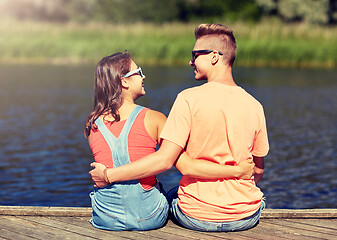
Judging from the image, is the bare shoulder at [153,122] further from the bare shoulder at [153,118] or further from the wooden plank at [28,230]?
the wooden plank at [28,230]

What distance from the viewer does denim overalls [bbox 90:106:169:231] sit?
358 centimetres

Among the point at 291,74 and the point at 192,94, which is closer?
the point at 192,94

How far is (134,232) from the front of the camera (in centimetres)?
376

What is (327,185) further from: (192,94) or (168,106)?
(168,106)

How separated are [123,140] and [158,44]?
87.5 feet

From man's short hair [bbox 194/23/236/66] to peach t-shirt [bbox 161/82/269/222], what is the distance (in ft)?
0.67

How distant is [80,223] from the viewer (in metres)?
4.00

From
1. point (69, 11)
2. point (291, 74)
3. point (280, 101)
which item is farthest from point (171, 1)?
point (280, 101)

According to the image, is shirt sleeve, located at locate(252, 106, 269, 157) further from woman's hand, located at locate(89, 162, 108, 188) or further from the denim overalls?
woman's hand, located at locate(89, 162, 108, 188)

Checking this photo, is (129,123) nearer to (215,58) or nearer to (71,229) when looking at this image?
(215,58)

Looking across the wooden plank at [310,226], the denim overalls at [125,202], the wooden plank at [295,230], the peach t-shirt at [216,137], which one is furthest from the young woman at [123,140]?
the wooden plank at [310,226]

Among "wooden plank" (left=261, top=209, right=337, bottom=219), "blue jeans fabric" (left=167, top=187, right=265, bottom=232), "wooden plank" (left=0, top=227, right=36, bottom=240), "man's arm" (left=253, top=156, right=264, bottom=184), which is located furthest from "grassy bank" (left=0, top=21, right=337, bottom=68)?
"blue jeans fabric" (left=167, top=187, right=265, bottom=232)

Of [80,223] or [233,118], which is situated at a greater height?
[233,118]

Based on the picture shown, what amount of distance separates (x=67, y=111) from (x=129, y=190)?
11572 mm
